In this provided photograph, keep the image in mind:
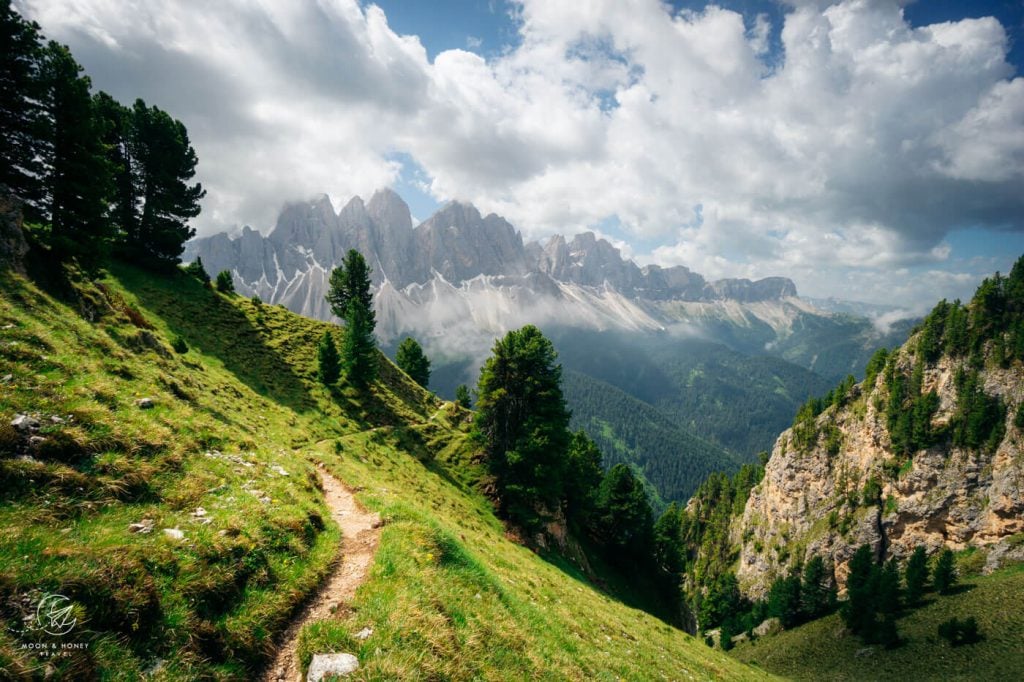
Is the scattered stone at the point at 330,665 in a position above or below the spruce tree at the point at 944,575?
above

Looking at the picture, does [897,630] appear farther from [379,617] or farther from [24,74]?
[24,74]

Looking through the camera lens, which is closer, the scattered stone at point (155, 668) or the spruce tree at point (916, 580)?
the scattered stone at point (155, 668)

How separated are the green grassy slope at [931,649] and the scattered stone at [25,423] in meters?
86.4

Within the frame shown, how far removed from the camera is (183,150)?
42688 millimetres

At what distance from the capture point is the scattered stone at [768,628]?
87500 mm

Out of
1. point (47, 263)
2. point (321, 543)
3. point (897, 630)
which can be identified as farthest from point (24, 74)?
point (897, 630)

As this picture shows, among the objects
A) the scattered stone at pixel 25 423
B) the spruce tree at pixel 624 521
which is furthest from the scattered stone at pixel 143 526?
the spruce tree at pixel 624 521

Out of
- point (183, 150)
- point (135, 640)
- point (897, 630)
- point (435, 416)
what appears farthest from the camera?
point (897, 630)

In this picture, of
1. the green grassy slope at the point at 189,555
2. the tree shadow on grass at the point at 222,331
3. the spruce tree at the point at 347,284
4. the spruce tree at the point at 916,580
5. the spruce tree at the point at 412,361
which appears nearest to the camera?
the green grassy slope at the point at 189,555

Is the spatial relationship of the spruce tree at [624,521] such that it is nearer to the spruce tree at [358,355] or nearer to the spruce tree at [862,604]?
the spruce tree at [358,355]

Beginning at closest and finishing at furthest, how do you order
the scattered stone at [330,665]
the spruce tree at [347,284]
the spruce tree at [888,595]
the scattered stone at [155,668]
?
the scattered stone at [155,668], the scattered stone at [330,665], the spruce tree at [347,284], the spruce tree at [888,595]

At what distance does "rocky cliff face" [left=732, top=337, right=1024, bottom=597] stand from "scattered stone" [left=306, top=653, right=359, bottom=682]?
121m

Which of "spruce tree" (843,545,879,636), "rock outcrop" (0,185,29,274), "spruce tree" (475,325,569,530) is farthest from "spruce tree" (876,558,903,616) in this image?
"rock outcrop" (0,185,29,274)

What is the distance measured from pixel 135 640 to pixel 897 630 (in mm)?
99651
